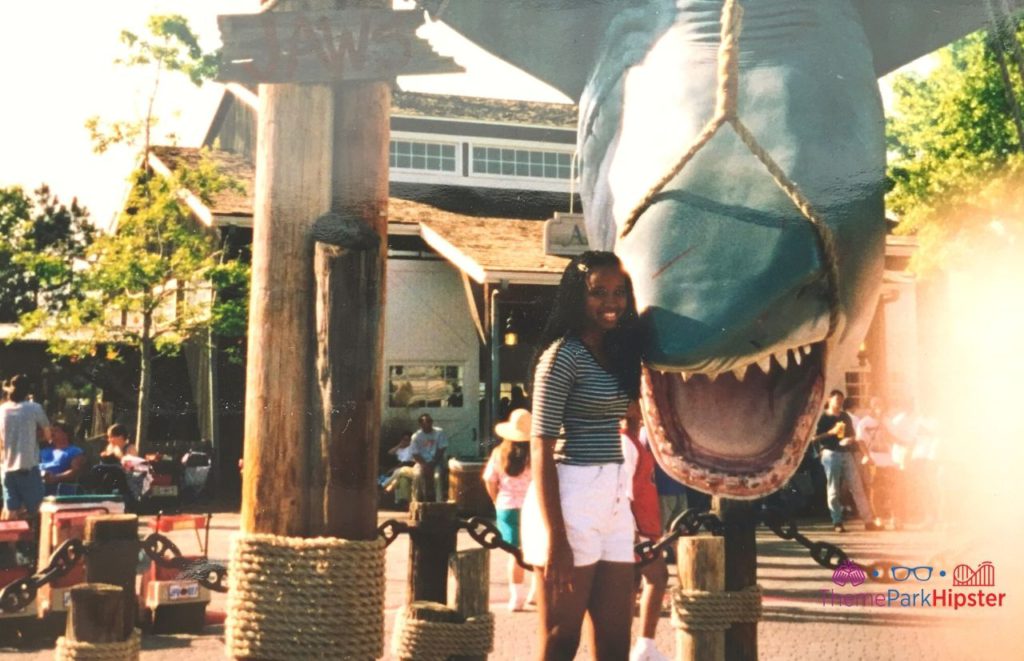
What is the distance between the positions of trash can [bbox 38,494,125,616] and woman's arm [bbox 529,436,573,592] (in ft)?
12.7

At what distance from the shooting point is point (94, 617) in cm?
221

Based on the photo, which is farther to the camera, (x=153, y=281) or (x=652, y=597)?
(x=153, y=281)

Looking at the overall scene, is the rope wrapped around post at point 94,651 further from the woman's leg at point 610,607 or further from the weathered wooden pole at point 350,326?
the woman's leg at point 610,607

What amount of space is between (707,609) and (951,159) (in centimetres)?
137

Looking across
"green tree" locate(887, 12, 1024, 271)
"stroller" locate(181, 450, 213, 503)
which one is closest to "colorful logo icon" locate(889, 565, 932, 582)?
"green tree" locate(887, 12, 1024, 271)

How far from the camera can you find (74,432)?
10.2 m

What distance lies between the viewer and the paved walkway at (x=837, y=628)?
17.1 ft

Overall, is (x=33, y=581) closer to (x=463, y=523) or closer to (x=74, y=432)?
(x=463, y=523)

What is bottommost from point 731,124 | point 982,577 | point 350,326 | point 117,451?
point 982,577

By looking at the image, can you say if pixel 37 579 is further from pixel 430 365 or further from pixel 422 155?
pixel 422 155

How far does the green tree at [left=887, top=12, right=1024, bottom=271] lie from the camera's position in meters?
3.04

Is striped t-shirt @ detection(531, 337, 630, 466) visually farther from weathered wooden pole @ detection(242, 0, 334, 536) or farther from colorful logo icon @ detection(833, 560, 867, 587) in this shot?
colorful logo icon @ detection(833, 560, 867, 587)

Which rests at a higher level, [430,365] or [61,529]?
[430,365]

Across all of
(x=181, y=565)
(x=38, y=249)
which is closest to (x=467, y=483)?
(x=38, y=249)
